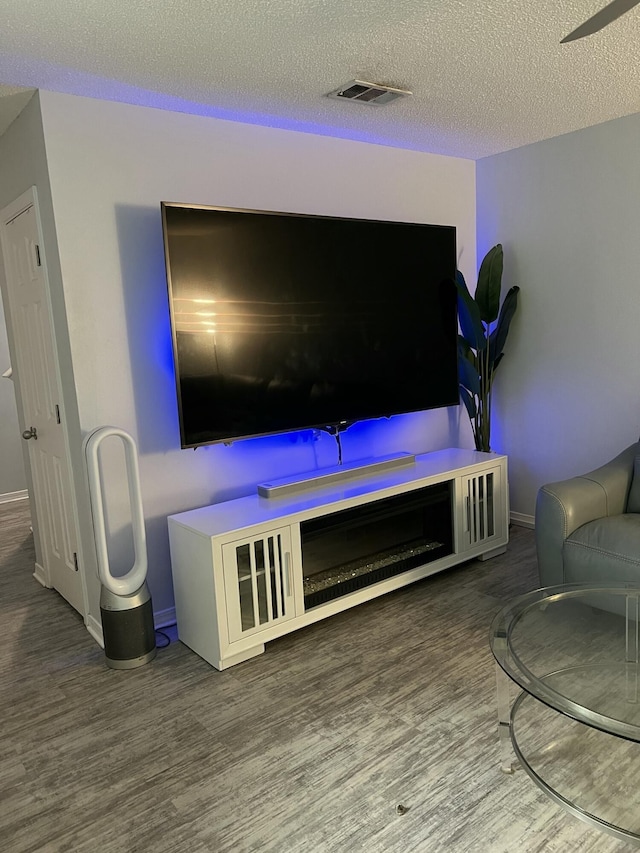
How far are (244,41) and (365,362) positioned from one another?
1.54 m

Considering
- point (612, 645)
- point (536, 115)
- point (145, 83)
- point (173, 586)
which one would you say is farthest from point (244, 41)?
point (612, 645)

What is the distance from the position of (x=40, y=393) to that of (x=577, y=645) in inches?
101

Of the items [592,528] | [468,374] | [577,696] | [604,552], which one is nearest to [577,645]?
[577,696]

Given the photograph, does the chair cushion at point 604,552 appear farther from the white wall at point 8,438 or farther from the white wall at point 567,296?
the white wall at point 8,438

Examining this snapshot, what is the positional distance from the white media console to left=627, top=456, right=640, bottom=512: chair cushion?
2.31 feet

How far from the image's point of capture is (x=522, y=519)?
157 inches

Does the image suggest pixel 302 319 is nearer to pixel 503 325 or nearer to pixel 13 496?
pixel 503 325

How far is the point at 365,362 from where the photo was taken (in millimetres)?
3184

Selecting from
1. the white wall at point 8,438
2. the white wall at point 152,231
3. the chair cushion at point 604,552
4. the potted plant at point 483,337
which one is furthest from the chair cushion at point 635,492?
the white wall at point 8,438

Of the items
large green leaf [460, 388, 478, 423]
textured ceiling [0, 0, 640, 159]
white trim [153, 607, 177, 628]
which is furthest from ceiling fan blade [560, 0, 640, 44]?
white trim [153, 607, 177, 628]

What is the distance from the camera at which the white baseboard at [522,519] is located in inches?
155

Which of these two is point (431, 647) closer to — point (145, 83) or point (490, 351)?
point (490, 351)

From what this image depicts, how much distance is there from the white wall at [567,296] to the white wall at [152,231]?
1.07 m

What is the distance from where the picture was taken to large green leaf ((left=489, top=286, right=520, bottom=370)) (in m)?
3.75
